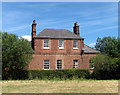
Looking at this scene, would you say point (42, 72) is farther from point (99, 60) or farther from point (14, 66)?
point (99, 60)

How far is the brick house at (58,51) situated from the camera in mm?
36688

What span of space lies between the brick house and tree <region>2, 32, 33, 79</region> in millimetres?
6861

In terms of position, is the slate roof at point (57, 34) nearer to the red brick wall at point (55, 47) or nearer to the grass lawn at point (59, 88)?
the red brick wall at point (55, 47)

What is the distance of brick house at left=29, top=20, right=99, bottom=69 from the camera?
36688 millimetres

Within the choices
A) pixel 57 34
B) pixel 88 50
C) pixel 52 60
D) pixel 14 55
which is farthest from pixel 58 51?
pixel 14 55

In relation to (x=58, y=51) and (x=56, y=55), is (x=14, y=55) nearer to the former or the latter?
(x=56, y=55)

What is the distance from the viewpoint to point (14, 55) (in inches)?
1096

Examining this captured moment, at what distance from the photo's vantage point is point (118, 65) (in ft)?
100.0

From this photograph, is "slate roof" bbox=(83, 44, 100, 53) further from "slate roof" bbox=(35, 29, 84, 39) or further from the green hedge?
the green hedge

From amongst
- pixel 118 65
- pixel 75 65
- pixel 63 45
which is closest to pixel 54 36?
pixel 63 45

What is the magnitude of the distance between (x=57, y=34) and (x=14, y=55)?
13.0 meters

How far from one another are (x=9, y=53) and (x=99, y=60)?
→ 13695 millimetres

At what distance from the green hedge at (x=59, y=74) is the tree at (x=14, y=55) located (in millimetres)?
1904

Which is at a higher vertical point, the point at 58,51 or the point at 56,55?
the point at 58,51
